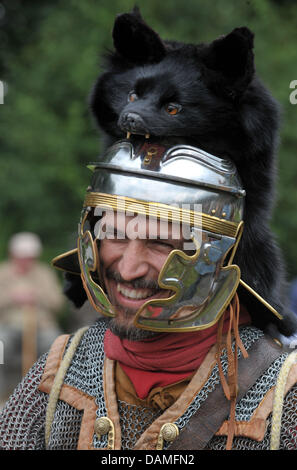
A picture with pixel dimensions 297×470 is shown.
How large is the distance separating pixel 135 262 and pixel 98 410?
646 millimetres

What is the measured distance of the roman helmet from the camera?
270cm

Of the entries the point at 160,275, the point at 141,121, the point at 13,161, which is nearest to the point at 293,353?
the point at 160,275

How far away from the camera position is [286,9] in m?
9.77

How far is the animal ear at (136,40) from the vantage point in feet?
9.33

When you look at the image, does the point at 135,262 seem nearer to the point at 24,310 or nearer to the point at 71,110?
the point at 24,310

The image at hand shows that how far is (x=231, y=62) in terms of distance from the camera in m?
2.75

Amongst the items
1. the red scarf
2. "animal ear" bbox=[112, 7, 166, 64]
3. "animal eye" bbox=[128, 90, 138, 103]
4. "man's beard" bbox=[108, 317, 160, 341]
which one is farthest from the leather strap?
"animal ear" bbox=[112, 7, 166, 64]

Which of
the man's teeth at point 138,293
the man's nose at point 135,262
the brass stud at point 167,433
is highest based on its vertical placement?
the man's nose at point 135,262

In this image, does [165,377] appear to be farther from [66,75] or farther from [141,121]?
[66,75]

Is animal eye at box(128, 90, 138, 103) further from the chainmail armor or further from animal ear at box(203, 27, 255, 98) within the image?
the chainmail armor

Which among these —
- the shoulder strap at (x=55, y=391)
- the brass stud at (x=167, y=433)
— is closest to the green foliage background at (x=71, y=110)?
the shoulder strap at (x=55, y=391)

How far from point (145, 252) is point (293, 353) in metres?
0.72

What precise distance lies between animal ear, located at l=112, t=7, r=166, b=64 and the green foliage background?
6344mm

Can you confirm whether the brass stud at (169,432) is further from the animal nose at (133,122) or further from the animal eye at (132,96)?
the animal eye at (132,96)
